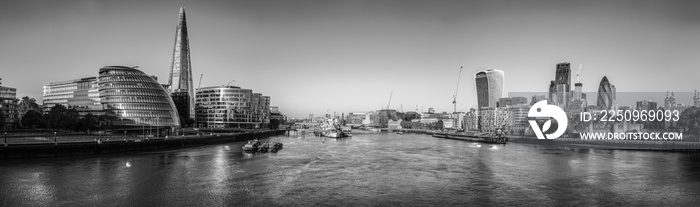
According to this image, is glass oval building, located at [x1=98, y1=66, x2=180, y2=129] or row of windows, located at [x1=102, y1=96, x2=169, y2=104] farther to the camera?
row of windows, located at [x1=102, y1=96, x2=169, y2=104]

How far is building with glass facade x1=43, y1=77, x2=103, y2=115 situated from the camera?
11744 cm

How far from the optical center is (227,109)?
176m

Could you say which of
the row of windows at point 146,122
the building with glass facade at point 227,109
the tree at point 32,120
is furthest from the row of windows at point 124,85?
the building with glass facade at point 227,109

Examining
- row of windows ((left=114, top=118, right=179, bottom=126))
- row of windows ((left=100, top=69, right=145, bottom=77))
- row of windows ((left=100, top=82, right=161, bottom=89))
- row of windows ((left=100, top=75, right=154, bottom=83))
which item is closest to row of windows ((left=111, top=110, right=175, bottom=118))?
row of windows ((left=114, top=118, right=179, bottom=126))

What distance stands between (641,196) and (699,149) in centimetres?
6877

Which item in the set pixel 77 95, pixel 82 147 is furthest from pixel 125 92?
pixel 82 147

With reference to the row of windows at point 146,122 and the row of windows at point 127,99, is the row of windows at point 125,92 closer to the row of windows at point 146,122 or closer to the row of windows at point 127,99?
the row of windows at point 127,99

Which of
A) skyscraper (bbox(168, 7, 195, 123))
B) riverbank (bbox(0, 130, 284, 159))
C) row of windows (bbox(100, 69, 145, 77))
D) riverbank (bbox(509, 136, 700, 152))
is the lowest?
riverbank (bbox(509, 136, 700, 152))

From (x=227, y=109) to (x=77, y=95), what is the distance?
5575cm

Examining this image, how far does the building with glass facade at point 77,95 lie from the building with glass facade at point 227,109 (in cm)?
4604

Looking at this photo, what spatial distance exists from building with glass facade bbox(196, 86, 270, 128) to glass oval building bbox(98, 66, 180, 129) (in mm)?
63226

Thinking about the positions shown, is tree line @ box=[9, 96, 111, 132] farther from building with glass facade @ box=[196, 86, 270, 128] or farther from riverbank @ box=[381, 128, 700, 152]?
riverbank @ box=[381, 128, 700, 152]

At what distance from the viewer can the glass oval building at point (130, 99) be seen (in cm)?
10669

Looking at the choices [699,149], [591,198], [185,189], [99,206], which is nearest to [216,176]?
[185,189]
